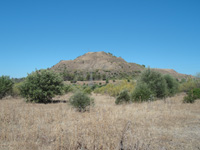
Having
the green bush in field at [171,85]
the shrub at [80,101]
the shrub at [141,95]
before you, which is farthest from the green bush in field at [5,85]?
the green bush in field at [171,85]

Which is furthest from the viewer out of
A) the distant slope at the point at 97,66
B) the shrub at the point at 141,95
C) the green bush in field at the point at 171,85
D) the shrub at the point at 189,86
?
the distant slope at the point at 97,66

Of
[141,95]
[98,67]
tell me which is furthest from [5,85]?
[98,67]

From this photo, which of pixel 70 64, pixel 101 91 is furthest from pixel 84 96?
pixel 70 64

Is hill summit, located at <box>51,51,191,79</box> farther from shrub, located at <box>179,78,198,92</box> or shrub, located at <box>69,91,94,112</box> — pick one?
shrub, located at <box>69,91,94,112</box>

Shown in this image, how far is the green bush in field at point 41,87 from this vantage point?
15.7m

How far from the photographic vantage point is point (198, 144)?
473cm

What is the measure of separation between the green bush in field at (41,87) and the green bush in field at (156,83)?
410 inches

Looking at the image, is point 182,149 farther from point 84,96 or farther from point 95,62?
point 95,62

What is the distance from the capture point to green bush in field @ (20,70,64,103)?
15703 mm

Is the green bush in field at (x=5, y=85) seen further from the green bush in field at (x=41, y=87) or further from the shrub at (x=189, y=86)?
the shrub at (x=189, y=86)

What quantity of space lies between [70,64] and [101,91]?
75.2m

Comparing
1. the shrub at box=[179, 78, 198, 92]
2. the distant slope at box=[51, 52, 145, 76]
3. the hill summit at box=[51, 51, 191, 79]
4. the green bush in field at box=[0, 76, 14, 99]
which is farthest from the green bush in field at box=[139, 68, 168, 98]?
the distant slope at box=[51, 52, 145, 76]

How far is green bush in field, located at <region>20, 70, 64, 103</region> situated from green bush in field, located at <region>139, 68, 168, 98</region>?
34.1ft

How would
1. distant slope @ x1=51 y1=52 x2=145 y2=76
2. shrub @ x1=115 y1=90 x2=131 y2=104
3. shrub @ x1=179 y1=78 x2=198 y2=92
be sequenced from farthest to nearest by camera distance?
1. distant slope @ x1=51 y1=52 x2=145 y2=76
2. shrub @ x1=179 y1=78 x2=198 y2=92
3. shrub @ x1=115 y1=90 x2=131 y2=104
